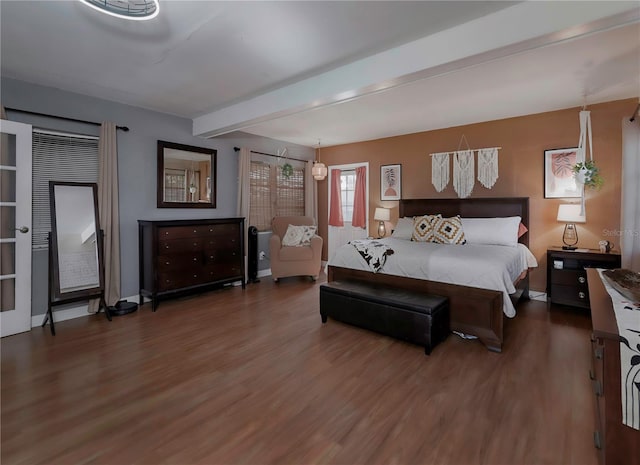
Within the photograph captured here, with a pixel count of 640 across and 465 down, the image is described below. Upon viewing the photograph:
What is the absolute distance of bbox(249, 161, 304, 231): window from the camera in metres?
5.37

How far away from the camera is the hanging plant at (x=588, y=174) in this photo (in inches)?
142

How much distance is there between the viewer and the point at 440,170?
193 inches

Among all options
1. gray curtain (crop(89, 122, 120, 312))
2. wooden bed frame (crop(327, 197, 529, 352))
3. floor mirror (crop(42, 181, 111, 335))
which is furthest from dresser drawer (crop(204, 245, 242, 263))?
wooden bed frame (crop(327, 197, 529, 352))

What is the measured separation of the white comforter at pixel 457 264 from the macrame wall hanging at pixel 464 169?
1180 mm

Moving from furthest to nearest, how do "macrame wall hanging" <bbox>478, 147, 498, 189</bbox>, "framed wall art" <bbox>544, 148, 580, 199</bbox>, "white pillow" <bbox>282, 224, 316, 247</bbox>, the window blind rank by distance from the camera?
the window blind
"white pillow" <bbox>282, 224, 316, 247</bbox>
"macrame wall hanging" <bbox>478, 147, 498, 189</bbox>
"framed wall art" <bbox>544, 148, 580, 199</bbox>

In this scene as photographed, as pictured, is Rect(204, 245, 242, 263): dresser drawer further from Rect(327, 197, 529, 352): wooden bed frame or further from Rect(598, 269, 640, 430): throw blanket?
Rect(598, 269, 640, 430): throw blanket

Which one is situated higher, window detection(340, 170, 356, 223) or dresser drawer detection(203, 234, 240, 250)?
window detection(340, 170, 356, 223)

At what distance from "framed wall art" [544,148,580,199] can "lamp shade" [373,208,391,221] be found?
2.17 metres

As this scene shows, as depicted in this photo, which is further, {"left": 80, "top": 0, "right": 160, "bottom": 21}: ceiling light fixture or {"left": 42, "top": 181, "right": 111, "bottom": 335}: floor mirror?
{"left": 42, "top": 181, "right": 111, "bottom": 335}: floor mirror

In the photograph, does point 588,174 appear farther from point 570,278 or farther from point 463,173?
point 463,173

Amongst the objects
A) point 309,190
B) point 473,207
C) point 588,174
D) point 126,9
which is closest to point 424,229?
point 473,207

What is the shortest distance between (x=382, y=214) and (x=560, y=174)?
244 centimetres

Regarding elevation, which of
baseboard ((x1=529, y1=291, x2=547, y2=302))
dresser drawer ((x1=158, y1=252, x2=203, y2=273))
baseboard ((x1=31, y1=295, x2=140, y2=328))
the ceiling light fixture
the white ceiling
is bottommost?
baseboard ((x1=31, y1=295, x2=140, y2=328))

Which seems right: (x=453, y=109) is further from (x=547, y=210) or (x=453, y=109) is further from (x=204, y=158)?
(x=204, y=158)
